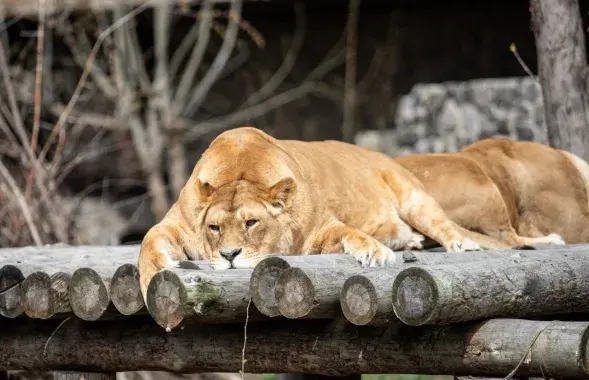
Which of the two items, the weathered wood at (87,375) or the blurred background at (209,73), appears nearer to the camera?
the weathered wood at (87,375)

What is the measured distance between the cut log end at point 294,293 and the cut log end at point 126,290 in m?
0.59

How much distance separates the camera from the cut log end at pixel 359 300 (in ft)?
11.6

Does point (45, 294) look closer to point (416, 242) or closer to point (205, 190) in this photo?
point (205, 190)

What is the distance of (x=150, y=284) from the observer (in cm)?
366

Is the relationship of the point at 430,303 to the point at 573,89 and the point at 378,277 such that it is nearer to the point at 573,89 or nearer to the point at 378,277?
the point at 378,277

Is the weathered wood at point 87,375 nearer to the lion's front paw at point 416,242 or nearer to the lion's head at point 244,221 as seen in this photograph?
the lion's head at point 244,221

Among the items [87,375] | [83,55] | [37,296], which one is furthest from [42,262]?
[83,55]

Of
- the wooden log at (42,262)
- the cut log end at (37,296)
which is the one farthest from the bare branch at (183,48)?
the cut log end at (37,296)

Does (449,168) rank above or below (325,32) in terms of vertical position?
below

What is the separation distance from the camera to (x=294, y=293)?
361 centimetres

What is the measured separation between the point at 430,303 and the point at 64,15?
22.3 ft

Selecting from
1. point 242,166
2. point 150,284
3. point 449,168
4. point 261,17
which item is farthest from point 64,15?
point 150,284

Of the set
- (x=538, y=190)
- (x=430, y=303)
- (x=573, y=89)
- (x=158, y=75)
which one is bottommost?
(x=430, y=303)

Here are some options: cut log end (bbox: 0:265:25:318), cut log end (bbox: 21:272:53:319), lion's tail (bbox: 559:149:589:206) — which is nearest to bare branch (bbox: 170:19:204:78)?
lion's tail (bbox: 559:149:589:206)
